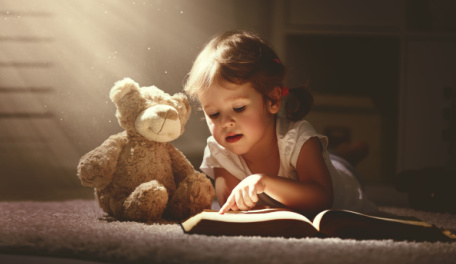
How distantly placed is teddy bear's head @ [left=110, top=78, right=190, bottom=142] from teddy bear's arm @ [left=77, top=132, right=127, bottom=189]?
0.07 metres

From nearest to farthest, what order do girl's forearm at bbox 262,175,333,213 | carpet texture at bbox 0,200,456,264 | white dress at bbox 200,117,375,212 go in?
carpet texture at bbox 0,200,456,264, girl's forearm at bbox 262,175,333,213, white dress at bbox 200,117,375,212

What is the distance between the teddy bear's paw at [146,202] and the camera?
2.80ft

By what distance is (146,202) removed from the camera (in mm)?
854

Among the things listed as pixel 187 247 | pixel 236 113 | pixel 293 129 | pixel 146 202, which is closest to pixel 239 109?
pixel 236 113

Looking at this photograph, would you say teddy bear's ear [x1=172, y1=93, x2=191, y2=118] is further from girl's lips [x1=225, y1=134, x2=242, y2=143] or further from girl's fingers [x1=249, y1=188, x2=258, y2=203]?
girl's fingers [x1=249, y1=188, x2=258, y2=203]

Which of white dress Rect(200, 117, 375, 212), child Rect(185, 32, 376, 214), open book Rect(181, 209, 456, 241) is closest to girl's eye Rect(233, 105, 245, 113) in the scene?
child Rect(185, 32, 376, 214)

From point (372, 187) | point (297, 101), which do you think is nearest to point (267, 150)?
point (297, 101)

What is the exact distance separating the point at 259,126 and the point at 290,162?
0.35 ft

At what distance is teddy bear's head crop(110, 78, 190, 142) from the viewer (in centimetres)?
93

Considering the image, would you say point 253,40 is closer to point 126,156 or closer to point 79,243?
point 126,156

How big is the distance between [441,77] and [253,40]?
1239mm

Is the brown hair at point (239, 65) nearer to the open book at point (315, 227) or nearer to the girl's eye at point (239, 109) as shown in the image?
the girl's eye at point (239, 109)

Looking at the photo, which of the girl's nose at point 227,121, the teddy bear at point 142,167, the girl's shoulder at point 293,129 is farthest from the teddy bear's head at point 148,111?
the girl's shoulder at point 293,129

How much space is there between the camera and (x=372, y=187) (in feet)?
6.00
